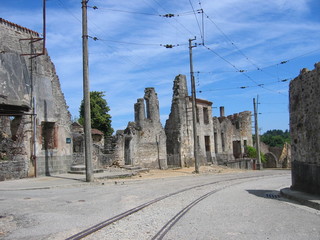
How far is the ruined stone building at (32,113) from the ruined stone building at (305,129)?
11309 millimetres

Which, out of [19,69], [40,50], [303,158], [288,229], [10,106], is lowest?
[288,229]

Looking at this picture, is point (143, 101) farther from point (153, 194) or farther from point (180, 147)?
point (153, 194)

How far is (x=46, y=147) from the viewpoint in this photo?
20125 mm

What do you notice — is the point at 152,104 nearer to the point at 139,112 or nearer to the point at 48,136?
the point at 139,112

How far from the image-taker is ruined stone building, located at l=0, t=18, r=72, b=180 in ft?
57.2

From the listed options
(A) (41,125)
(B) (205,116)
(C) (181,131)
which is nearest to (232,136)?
(B) (205,116)

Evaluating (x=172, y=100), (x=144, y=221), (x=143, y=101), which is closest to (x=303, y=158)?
(x=144, y=221)

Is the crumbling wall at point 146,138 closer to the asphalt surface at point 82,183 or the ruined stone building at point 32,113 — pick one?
Result: the asphalt surface at point 82,183

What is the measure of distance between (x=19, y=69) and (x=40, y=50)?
2.30 m

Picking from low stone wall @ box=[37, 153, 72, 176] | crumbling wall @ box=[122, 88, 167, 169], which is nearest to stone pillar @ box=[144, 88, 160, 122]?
crumbling wall @ box=[122, 88, 167, 169]

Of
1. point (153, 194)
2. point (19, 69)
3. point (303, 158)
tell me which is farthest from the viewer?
point (19, 69)

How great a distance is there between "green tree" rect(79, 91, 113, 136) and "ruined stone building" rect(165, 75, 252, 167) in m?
16.4

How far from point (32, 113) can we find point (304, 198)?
13.8 meters

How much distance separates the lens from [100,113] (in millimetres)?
52188
